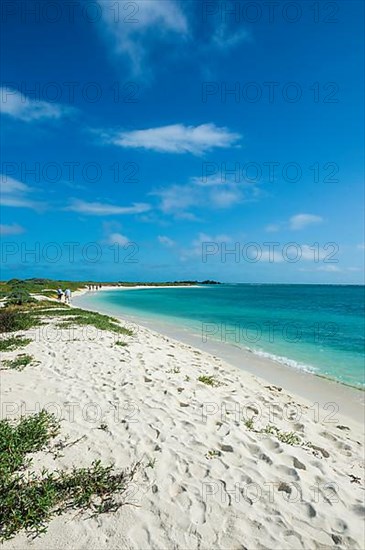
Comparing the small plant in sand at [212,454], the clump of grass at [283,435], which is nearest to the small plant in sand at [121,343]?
the clump of grass at [283,435]

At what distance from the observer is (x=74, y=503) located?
4.02 metres

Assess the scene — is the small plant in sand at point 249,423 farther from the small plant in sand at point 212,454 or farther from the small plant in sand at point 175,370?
the small plant in sand at point 175,370

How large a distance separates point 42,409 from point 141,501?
3530 mm

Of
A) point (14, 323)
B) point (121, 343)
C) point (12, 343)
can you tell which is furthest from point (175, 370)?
point (14, 323)

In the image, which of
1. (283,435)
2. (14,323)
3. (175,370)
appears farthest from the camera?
(14,323)

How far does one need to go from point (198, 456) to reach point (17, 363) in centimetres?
713

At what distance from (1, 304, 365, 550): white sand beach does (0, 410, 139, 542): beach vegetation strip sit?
131 millimetres

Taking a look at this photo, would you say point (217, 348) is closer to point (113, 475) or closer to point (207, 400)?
point (207, 400)

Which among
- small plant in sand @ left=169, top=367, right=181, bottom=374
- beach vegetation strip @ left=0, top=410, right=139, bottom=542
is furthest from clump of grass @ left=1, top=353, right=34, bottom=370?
beach vegetation strip @ left=0, top=410, right=139, bottom=542

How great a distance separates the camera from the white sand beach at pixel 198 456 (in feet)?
12.1

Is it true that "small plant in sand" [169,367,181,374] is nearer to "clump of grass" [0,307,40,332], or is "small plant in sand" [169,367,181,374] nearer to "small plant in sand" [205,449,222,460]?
"small plant in sand" [205,449,222,460]

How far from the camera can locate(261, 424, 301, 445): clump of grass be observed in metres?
6.11

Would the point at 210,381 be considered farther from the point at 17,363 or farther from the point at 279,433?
the point at 17,363

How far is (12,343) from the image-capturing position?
12.8 metres
